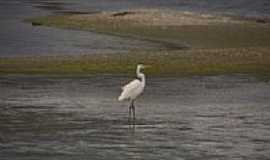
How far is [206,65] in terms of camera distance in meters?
34.1

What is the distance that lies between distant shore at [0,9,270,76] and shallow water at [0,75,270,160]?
6.87ft

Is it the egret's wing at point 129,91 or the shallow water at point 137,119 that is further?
the egret's wing at point 129,91

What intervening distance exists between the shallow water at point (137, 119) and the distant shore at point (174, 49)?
2.09 metres

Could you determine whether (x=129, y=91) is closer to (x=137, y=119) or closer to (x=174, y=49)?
(x=137, y=119)

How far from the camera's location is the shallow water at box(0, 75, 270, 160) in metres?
18.0

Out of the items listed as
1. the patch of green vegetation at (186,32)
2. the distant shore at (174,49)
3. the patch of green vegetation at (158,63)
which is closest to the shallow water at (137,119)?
the patch of green vegetation at (158,63)

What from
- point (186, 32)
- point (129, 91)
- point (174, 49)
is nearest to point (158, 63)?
point (174, 49)

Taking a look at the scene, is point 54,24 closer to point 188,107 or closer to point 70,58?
point 70,58

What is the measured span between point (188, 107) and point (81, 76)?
814 centimetres

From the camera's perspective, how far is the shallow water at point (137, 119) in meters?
18.0

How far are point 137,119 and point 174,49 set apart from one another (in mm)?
18592

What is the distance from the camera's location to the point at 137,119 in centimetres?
2250

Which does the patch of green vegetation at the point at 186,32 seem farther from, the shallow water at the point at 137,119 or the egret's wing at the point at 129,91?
the egret's wing at the point at 129,91

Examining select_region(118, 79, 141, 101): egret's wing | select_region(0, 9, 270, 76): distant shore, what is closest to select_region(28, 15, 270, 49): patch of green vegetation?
select_region(0, 9, 270, 76): distant shore
